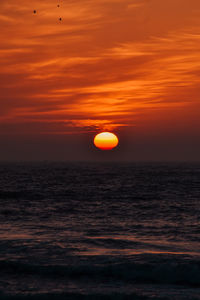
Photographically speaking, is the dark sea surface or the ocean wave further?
the ocean wave

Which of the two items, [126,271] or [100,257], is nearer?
[126,271]

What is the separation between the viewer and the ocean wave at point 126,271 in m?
15.1

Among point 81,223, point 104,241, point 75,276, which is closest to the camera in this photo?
point 75,276

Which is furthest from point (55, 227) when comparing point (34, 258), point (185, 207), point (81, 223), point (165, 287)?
point (185, 207)

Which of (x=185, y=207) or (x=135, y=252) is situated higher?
(x=185, y=207)

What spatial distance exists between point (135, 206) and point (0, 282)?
25763 millimetres

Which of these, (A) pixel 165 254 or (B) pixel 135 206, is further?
(B) pixel 135 206

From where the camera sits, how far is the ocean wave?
15094 mm

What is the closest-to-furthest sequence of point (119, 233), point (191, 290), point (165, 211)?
point (191, 290) < point (119, 233) < point (165, 211)

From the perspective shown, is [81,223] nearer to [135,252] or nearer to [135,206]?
[135,252]

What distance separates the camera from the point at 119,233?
23609mm

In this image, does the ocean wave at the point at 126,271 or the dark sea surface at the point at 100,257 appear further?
the ocean wave at the point at 126,271

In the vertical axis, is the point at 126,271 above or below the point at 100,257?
below

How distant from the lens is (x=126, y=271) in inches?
622
